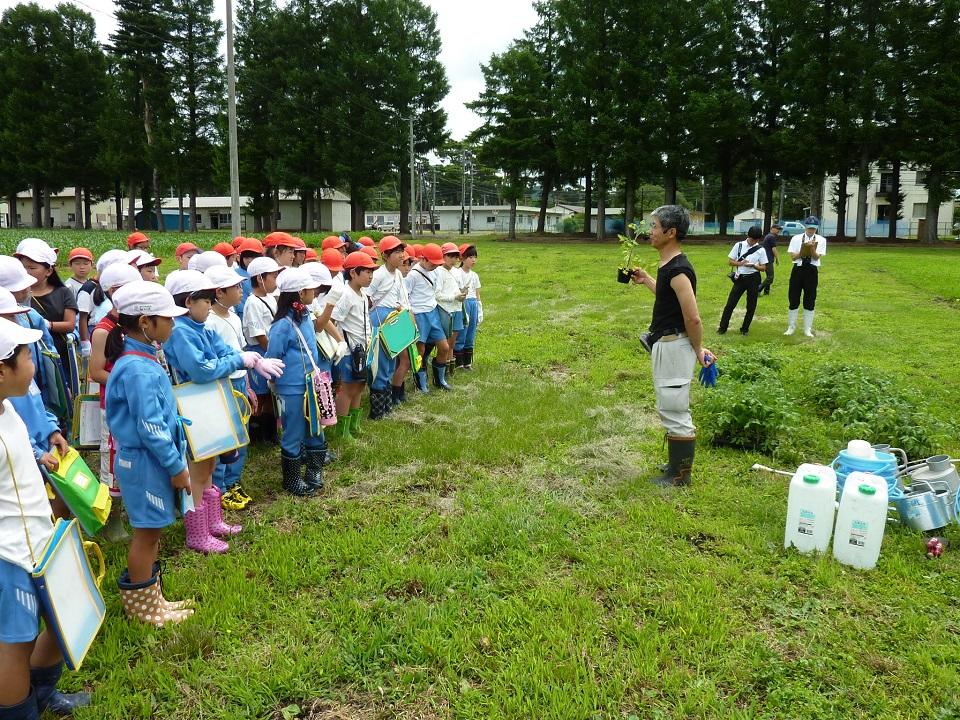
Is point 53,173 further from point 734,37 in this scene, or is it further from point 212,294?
point 212,294

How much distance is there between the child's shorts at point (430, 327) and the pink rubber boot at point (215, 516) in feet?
13.0

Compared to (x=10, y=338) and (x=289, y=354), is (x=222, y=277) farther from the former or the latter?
(x=10, y=338)

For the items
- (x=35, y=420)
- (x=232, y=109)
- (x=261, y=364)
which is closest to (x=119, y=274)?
(x=261, y=364)

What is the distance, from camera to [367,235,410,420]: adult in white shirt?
7.35 metres

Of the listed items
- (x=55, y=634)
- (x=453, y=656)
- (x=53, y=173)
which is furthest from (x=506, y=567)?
(x=53, y=173)

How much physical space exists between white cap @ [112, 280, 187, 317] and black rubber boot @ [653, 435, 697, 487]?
400 cm

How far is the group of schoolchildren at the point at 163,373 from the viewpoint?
8.22 ft

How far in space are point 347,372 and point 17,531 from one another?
14.3 ft

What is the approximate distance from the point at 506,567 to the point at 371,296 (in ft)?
13.9

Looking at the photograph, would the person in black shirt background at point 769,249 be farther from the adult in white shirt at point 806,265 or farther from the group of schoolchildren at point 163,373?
the group of schoolchildren at point 163,373

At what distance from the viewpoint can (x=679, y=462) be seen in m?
5.51

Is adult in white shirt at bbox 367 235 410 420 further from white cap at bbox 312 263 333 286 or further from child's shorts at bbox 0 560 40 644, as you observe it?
child's shorts at bbox 0 560 40 644

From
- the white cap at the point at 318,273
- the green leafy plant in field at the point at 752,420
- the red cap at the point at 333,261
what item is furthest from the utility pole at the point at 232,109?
the green leafy plant in field at the point at 752,420

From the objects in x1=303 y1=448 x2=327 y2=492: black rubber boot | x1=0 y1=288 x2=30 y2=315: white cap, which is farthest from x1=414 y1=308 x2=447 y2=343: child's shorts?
x1=0 y1=288 x2=30 y2=315: white cap
